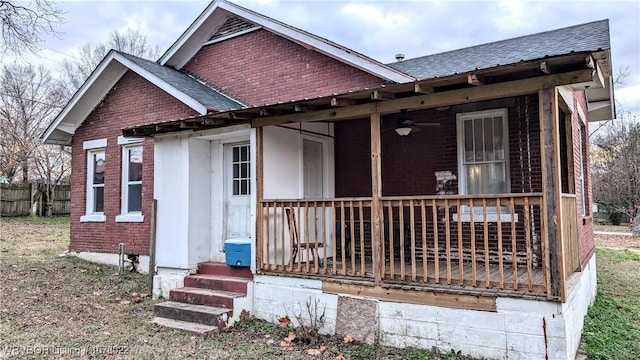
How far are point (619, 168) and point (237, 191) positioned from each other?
26503 mm

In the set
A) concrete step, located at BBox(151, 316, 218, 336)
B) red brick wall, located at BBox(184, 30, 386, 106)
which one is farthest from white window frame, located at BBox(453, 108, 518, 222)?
concrete step, located at BBox(151, 316, 218, 336)

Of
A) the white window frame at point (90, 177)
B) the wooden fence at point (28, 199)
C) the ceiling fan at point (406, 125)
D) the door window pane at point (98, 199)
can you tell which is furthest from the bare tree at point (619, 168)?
the wooden fence at point (28, 199)

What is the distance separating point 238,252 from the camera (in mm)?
6965

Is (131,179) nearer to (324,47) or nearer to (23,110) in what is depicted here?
(324,47)

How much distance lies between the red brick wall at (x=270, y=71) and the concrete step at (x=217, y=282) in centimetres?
411

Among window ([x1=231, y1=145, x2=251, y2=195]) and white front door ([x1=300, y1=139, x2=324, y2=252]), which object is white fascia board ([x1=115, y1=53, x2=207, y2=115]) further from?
white front door ([x1=300, y1=139, x2=324, y2=252])

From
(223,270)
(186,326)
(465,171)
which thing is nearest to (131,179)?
(223,270)

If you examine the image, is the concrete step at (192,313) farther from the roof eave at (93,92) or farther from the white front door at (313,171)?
the roof eave at (93,92)

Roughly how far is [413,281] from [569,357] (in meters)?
1.75

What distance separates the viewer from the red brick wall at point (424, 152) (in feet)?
23.1

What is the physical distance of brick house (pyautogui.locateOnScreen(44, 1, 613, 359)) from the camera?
477 cm

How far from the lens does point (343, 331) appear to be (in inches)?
225

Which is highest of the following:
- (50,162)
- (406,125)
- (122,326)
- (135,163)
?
(50,162)

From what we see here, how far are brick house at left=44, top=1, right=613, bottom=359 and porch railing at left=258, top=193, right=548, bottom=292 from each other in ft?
0.11
